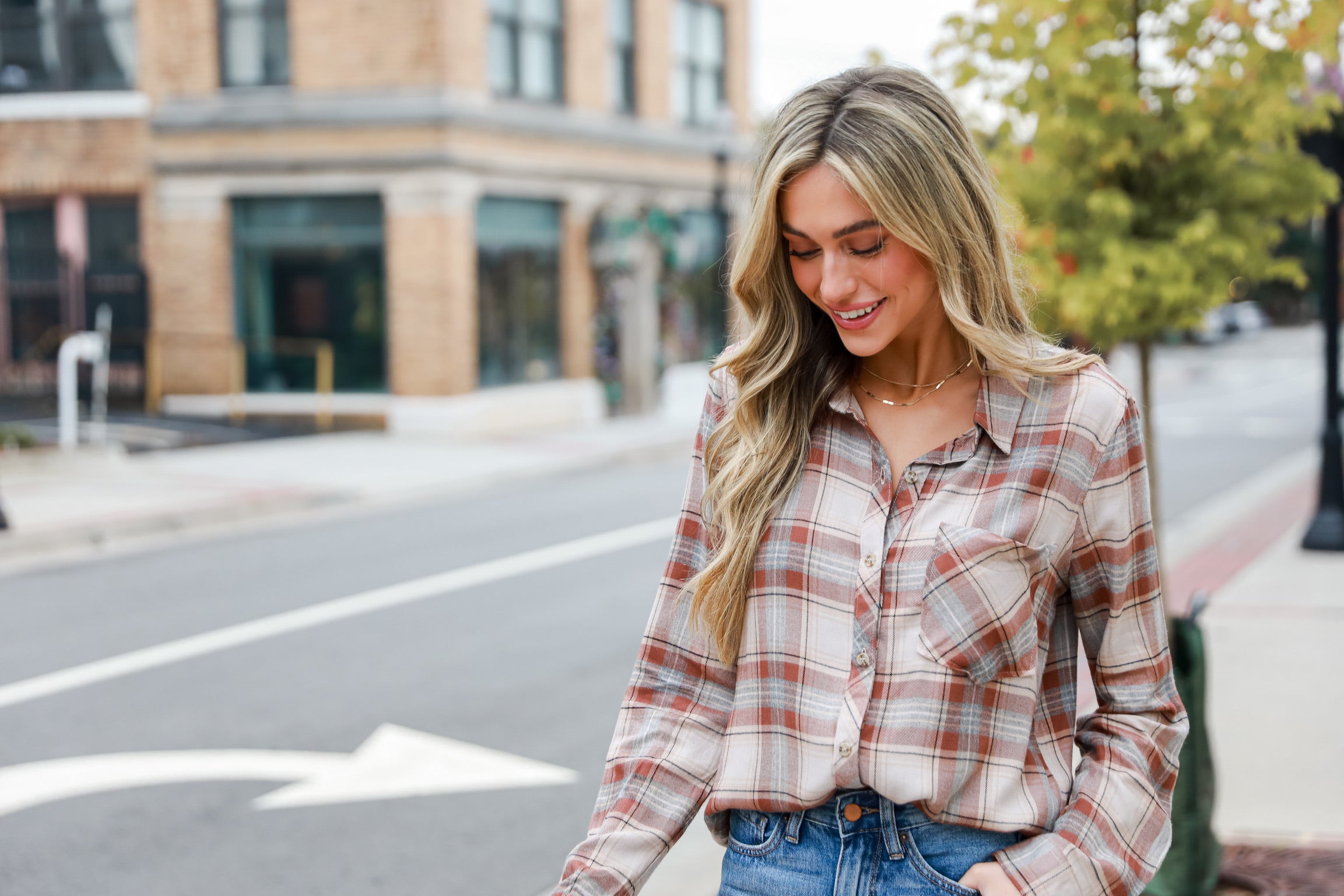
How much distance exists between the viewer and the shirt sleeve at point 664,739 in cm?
190

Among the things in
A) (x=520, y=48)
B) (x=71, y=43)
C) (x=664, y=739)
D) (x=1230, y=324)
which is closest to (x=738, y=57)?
(x=520, y=48)

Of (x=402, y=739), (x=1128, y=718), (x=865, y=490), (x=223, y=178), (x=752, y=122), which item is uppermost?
(x=752, y=122)

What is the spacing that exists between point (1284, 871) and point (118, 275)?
1879cm

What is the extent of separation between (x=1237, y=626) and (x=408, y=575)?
5.45 meters

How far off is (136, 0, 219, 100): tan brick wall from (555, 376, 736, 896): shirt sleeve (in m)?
19.5

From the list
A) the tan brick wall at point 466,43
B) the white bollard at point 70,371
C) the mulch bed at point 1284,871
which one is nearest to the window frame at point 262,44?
the tan brick wall at point 466,43

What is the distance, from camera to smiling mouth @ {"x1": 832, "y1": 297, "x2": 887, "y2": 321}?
191cm

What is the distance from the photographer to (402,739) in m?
6.29

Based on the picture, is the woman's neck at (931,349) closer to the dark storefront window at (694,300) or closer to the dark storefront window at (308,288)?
the dark storefront window at (308,288)

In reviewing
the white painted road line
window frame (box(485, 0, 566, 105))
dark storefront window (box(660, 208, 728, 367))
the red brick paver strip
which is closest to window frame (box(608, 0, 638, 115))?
window frame (box(485, 0, 566, 105))

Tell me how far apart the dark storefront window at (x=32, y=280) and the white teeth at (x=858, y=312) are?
20318 mm

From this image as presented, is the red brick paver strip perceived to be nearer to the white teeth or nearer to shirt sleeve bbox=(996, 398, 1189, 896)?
shirt sleeve bbox=(996, 398, 1189, 896)

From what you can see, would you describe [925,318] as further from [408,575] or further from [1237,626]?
[408,575]

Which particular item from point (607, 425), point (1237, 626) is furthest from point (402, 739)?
point (607, 425)
